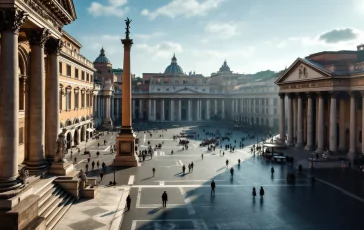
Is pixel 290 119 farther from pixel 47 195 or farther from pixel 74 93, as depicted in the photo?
pixel 47 195

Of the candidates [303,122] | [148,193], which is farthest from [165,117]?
[148,193]

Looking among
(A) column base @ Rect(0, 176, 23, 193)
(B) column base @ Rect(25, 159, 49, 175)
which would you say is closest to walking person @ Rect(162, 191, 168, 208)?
(B) column base @ Rect(25, 159, 49, 175)

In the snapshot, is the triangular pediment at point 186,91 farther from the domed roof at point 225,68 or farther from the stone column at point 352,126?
the stone column at point 352,126

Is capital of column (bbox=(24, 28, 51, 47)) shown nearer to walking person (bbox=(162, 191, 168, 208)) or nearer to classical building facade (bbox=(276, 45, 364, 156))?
walking person (bbox=(162, 191, 168, 208))

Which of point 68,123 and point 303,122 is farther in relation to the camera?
point 303,122

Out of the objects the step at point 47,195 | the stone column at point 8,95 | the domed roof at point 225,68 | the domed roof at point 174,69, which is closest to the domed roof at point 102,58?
the domed roof at point 174,69

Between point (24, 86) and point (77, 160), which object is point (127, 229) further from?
point (77, 160)
